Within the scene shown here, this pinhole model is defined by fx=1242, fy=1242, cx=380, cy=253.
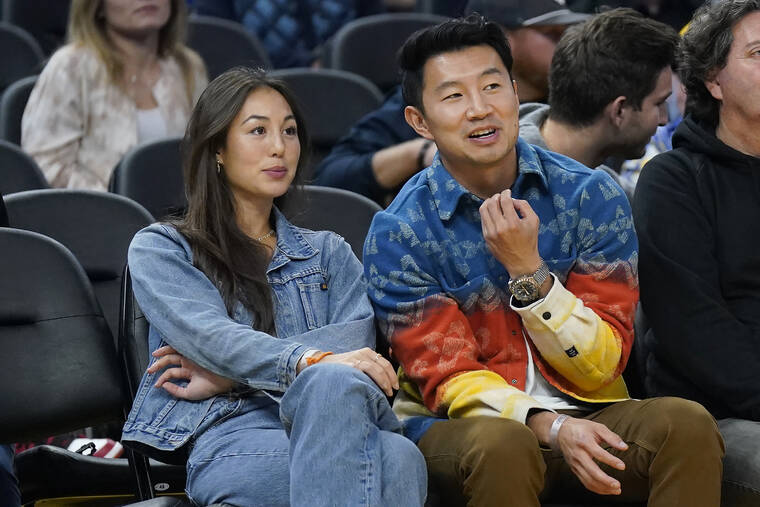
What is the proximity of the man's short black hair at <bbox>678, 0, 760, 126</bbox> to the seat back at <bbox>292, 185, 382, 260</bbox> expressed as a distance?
816mm

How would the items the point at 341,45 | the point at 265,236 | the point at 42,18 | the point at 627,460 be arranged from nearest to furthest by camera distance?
the point at 627,460
the point at 265,236
the point at 341,45
the point at 42,18

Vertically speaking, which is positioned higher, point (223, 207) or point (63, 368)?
point (223, 207)

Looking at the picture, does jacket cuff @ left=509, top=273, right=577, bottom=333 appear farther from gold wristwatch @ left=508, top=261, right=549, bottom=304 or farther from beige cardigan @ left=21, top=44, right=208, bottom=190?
beige cardigan @ left=21, top=44, right=208, bottom=190

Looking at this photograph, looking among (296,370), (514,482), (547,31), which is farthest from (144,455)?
(547,31)

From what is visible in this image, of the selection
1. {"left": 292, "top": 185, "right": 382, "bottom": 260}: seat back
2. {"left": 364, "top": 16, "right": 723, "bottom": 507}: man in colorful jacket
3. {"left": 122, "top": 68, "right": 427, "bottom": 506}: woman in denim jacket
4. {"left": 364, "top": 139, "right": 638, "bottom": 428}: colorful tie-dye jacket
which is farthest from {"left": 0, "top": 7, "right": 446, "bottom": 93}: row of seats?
{"left": 364, "top": 139, "right": 638, "bottom": 428}: colorful tie-dye jacket

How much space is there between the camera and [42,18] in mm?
5266

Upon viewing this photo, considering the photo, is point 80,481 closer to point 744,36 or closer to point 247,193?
point 247,193

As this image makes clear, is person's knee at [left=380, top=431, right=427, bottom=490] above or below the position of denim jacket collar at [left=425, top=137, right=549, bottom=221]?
below

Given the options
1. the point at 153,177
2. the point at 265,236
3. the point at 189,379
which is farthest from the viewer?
the point at 153,177

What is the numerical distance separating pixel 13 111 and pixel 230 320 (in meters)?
2.02

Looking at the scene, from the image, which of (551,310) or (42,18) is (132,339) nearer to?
(551,310)

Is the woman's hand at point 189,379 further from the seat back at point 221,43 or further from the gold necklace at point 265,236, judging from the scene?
the seat back at point 221,43

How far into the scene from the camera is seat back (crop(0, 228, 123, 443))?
2.66m

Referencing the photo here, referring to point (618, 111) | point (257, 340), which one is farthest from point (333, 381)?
point (618, 111)
